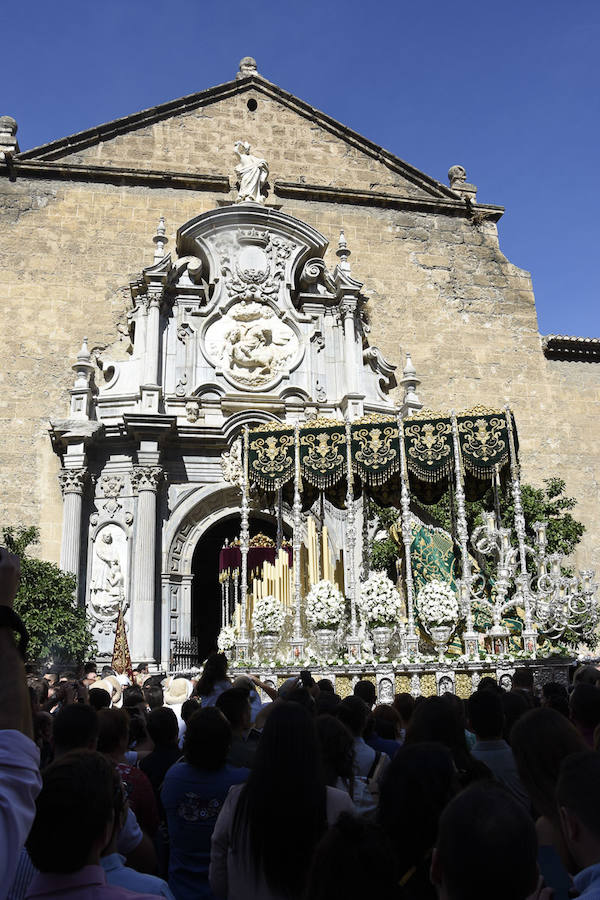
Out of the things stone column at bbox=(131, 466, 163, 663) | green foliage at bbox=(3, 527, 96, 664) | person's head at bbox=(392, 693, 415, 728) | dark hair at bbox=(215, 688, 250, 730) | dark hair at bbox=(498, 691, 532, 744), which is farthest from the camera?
stone column at bbox=(131, 466, 163, 663)

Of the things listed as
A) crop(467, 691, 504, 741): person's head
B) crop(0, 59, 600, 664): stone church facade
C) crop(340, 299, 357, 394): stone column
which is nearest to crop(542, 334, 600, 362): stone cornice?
crop(0, 59, 600, 664): stone church facade

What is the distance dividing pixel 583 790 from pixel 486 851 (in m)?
0.47

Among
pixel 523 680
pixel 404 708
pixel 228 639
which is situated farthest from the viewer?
pixel 228 639

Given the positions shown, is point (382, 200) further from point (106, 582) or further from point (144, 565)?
point (106, 582)

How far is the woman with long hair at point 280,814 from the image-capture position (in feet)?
8.10

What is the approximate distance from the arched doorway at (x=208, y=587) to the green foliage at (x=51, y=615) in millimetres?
4401

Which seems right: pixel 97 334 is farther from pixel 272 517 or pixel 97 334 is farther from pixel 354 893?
pixel 354 893

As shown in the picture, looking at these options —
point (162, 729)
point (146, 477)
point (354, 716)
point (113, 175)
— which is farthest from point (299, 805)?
point (113, 175)

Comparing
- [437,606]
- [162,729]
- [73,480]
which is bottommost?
[162,729]

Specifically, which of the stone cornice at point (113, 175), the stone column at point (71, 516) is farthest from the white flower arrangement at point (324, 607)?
the stone cornice at point (113, 175)

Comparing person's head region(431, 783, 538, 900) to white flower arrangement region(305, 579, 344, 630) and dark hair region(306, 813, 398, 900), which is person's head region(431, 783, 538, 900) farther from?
white flower arrangement region(305, 579, 344, 630)

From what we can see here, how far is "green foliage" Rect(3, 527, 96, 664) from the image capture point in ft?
46.3

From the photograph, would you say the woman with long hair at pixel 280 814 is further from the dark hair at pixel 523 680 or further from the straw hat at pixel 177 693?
the straw hat at pixel 177 693

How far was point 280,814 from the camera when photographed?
2.49 metres
